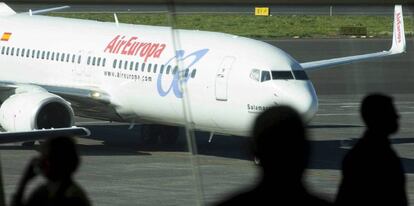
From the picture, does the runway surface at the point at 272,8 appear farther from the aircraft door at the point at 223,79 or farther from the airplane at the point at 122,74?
the aircraft door at the point at 223,79

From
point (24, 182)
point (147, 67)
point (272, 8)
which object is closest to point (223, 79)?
point (147, 67)

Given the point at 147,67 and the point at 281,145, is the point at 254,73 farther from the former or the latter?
the point at 281,145

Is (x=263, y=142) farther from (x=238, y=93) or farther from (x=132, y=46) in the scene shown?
(x=132, y=46)

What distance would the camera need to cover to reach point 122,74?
23656mm

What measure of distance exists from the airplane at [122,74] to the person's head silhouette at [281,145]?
42.4 ft

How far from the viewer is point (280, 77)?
20922mm

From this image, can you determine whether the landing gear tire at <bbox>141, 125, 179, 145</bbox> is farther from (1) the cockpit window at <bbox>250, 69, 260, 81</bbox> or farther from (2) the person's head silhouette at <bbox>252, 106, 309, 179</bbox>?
(2) the person's head silhouette at <bbox>252, 106, 309, 179</bbox>

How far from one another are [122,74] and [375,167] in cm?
1705

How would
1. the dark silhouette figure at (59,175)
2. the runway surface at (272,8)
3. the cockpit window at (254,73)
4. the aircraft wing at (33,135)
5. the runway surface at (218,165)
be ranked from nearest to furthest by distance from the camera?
the dark silhouette figure at (59,175) < the runway surface at (272,8) < the aircraft wing at (33,135) < the runway surface at (218,165) < the cockpit window at (254,73)

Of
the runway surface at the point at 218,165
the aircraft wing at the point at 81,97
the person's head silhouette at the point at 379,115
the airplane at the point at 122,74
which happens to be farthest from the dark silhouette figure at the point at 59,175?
the aircraft wing at the point at 81,97

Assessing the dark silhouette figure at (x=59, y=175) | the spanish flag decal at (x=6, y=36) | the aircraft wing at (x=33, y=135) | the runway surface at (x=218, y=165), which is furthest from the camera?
the spanish flag decal at (x=6, y=36)

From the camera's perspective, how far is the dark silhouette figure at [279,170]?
5266 millimetres

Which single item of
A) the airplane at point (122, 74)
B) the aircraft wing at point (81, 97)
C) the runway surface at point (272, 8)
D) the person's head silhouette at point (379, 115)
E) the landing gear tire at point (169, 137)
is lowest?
the aircraft wing at point (81, 97)

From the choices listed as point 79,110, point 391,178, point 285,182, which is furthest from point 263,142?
point 79,110
